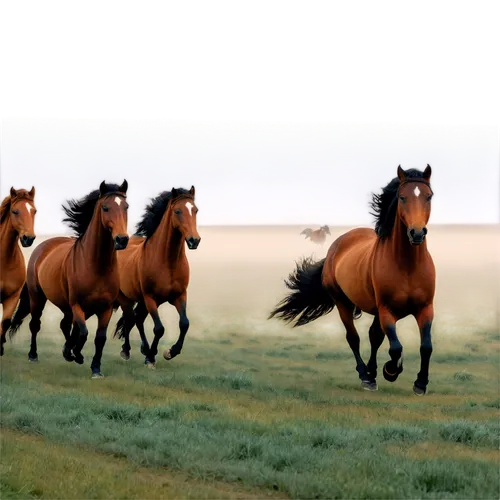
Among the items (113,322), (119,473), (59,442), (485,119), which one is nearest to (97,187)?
(113,322)

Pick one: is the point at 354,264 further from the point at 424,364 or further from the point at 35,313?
the point at 35,313

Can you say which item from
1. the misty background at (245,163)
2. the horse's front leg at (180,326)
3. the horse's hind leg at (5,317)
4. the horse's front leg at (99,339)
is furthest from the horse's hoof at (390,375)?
the horse's hind leg at (5,317)

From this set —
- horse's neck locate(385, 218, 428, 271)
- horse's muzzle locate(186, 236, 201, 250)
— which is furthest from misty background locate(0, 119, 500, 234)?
horse's neck locate(385, 218, 428, 271)

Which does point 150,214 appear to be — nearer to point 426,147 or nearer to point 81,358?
point 81,358

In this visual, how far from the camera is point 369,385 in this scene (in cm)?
579

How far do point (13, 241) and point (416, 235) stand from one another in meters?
3.36

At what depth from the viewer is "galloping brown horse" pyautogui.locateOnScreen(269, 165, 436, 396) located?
5.52 meters

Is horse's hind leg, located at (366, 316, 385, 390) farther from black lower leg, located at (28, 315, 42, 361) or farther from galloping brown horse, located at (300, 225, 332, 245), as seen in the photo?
black lower leg, located at (28, 315, 42, 361)

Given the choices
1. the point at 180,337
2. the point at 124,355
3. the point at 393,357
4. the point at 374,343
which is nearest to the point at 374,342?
the point at 374,343

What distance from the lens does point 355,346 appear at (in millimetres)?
6062

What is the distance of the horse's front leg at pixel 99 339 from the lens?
600 centimetres

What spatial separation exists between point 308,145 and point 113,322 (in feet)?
7.20

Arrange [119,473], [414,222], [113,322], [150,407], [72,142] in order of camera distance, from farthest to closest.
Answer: [113,322]
[72,142]
[414,222]
[150,407]
[119,473]

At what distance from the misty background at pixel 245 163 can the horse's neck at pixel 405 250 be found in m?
0.40
